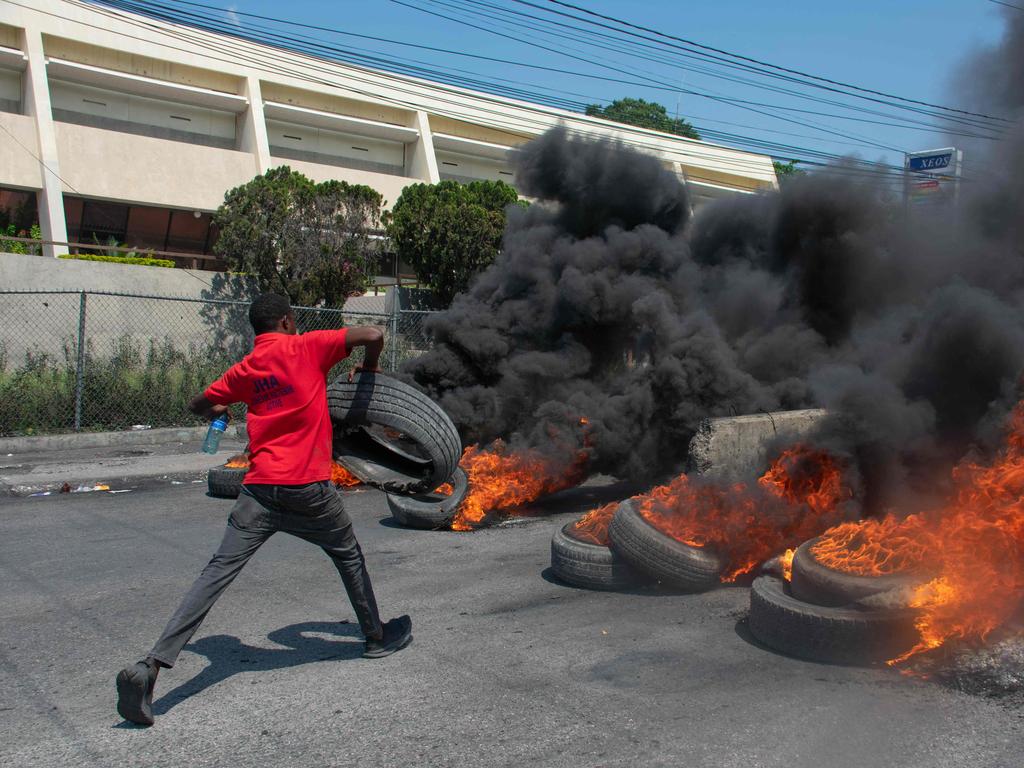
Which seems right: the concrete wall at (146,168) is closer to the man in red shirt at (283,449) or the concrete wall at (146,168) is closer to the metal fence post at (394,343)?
the metal fence post at (394,343)

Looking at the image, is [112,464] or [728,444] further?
[112,464]

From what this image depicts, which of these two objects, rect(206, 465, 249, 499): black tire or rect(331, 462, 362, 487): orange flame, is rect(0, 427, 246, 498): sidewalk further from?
rect(331, 462, 362, 487): orange flame

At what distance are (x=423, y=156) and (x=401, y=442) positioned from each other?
992 inches

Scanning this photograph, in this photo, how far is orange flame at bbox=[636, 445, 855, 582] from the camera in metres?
5.98

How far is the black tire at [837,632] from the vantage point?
14.8 feet

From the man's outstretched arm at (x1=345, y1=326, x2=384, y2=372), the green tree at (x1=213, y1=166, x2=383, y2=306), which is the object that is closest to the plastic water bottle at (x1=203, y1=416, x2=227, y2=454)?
the man's outstretched arm at (x1=345, y1=326, x2=384, y2=372)

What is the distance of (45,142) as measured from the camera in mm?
24844

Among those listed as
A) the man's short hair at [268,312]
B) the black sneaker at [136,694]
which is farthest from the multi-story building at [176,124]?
the black sneaker at [136,694]

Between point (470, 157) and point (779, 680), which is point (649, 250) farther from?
point (470, 157)

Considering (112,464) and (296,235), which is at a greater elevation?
(296,235)

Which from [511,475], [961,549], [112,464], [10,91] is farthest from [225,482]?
[10,91]

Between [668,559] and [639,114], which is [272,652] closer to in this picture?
[668,559]

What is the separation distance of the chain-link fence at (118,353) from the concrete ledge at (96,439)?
41 cm

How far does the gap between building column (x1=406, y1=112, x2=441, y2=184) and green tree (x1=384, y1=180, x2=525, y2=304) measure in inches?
385
